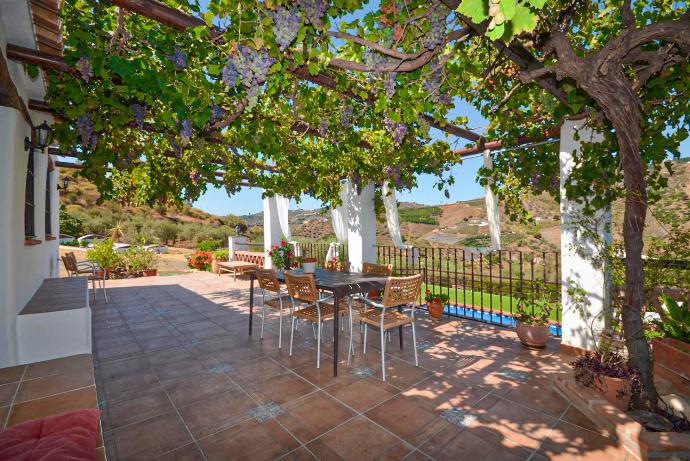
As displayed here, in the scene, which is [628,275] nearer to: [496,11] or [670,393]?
[670,393]

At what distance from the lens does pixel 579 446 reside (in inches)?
74.9

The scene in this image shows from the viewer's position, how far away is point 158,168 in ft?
21.1

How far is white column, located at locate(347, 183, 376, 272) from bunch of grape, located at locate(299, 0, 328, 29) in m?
4.38

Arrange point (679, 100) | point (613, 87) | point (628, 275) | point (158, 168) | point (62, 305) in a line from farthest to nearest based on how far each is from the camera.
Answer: point (158, 168) → point (62, 305) → point (679, 100) → point (628, 275) → point (613, 87)

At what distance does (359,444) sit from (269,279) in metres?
2.20

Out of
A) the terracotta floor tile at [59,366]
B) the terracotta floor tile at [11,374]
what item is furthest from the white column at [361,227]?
the terracotta floor tile at [11,374]

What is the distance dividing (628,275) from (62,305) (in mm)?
5199

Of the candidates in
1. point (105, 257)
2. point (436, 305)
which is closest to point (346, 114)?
point (436, 305)

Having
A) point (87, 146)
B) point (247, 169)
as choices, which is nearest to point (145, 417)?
point (87, 146)

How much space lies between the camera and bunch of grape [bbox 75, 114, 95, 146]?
3.56 m

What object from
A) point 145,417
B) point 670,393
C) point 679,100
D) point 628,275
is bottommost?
point 145,417

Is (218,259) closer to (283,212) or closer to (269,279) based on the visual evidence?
(283,212)

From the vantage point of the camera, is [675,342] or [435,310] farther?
[435,310]

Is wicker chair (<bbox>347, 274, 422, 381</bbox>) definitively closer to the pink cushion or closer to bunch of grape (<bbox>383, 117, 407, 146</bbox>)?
bunch of grape (<bbox>383, 117, 407, 146</bbox>)
